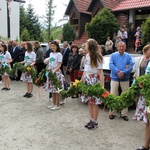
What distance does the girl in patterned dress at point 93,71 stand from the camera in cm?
517

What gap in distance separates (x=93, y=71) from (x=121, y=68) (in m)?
0.99

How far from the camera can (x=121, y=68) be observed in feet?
19.5

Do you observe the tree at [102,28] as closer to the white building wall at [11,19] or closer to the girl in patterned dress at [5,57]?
the girl in patterned dress at [5,57]

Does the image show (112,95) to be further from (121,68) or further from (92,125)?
(121,68)

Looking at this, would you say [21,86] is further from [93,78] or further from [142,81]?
Answer: [142,81]

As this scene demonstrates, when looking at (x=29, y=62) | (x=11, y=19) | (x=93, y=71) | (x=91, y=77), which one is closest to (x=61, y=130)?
(x=91, y=77)

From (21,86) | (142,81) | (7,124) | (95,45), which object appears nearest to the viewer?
(142,81)

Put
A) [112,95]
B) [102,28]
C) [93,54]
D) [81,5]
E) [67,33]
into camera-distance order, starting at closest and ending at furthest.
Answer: [112,95], [93,54], [102,28], [67,33], [81,5]

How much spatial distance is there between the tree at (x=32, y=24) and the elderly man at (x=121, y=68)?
3505 cm

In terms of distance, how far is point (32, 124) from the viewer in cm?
559

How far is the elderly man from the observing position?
5.87 m

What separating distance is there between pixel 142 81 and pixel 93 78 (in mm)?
1415

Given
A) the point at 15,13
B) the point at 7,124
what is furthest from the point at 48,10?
the point at 7,124

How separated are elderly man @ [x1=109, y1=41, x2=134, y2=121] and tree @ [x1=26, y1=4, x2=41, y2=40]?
115 ft
